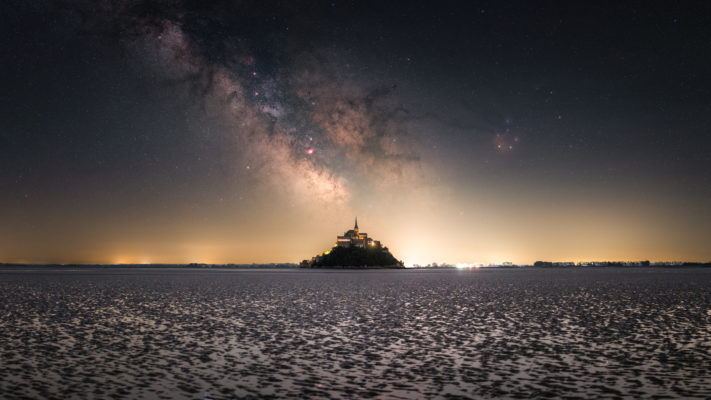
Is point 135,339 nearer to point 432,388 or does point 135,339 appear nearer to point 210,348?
point 210,348

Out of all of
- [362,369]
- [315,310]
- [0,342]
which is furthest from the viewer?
[315,310]

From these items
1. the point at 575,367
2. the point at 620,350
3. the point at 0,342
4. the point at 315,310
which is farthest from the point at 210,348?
the point at 315,310

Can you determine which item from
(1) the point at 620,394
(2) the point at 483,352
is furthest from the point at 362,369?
(1) the point at 620,394

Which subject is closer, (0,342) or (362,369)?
(362,369)

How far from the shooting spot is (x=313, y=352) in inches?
867

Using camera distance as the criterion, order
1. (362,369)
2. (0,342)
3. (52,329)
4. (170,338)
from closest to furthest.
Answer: (362,369), (0,342), (170,338), (52,329)

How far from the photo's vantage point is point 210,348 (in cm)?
2302

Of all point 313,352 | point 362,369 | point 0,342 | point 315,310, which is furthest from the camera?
point 315,310

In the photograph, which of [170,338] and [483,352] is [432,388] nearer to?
[483,352]

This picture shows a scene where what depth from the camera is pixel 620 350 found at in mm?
22469

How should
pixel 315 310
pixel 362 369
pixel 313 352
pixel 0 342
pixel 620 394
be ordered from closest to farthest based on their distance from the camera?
pixel 620 394 → pixel 362 369 → pixel 313 352 → pixel 0 342 → pixel 315 310

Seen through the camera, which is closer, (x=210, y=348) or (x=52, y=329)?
(x=210, y=348)

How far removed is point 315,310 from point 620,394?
30.6 m

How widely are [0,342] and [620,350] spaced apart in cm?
2811
